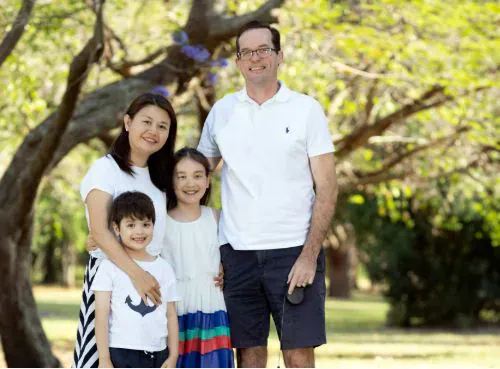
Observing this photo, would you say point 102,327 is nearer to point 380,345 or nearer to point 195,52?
point 195,52

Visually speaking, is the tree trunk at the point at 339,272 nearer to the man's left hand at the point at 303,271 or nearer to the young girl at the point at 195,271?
the young girl at the point at 195,271

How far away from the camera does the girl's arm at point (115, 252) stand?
508cm

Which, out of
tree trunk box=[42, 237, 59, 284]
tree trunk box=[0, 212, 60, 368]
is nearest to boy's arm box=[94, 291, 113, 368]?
tree trunk box=[0, 212, 60, 368]

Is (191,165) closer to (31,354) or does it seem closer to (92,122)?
(92,122)

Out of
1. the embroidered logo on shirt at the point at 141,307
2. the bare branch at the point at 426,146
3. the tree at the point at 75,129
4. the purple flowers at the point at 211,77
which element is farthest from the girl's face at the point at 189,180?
the bare branch at the point at 426,146

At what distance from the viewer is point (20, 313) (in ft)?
35.0

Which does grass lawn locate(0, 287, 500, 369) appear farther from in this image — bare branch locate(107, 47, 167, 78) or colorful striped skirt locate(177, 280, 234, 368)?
colorful striped skirt locate(177, 280, 234, 368)

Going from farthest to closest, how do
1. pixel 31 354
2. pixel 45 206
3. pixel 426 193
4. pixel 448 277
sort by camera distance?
pixel 45 206
pixel 448 277
pixel 426 193
pixel 31 354

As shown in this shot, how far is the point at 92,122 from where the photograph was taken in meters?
10.1

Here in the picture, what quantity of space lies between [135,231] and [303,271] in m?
0.82

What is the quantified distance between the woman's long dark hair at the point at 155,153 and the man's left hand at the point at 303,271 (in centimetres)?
76

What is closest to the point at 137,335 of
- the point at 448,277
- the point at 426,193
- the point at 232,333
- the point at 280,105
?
the point at 232,333

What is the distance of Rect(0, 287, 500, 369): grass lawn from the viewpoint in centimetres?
1395

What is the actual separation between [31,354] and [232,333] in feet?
19.2
